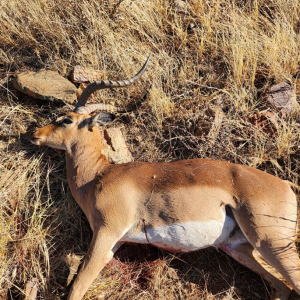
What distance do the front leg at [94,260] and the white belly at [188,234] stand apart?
0.81 ft

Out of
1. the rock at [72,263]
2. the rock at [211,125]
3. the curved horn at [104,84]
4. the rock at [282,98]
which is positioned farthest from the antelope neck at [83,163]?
the rock at [282,98]

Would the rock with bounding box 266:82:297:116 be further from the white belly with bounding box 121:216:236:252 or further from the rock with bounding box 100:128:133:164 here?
the rock with bounding box 100:128:133:164

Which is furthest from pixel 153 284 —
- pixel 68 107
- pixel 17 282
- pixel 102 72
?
pixel 102 72

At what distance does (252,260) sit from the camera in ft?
13.9

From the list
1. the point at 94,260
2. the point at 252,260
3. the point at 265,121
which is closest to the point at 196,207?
the point at 252,260

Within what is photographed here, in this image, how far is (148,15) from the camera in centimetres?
660

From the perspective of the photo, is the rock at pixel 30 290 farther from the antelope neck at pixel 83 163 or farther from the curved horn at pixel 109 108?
the curved horn at pixel 109 108

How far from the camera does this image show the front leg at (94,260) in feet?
12.4

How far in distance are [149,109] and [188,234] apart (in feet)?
7.97

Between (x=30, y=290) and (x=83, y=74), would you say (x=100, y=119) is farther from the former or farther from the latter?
(x=30, y=290)

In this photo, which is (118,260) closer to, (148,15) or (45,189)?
(45,189)

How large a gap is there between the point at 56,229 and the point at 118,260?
0.94 meters

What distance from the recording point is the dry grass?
14.2 feet

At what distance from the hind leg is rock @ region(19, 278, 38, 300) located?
230cm
